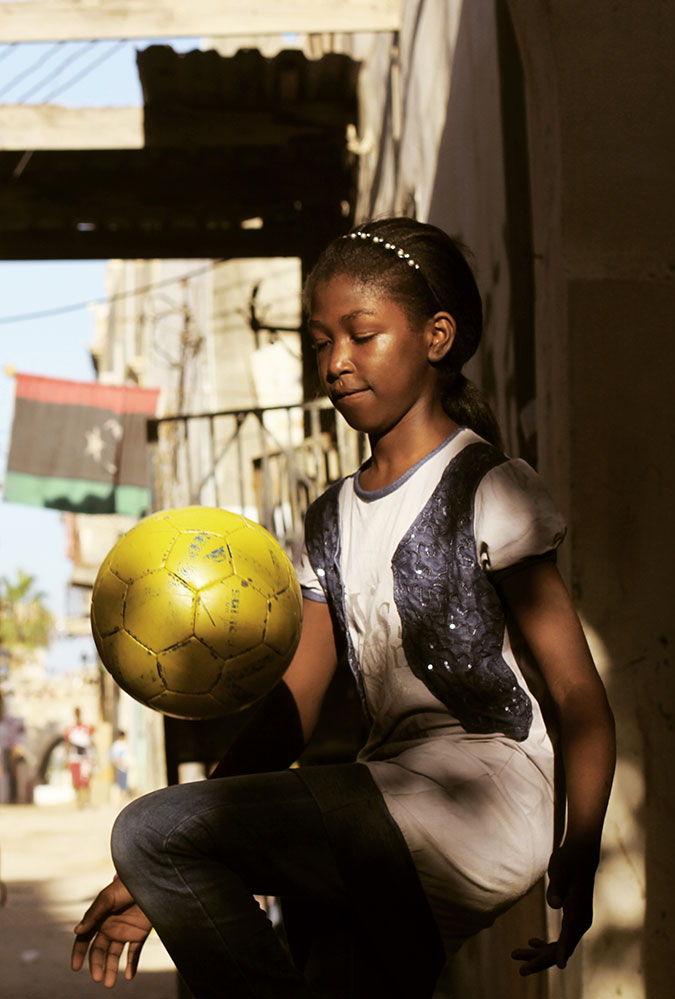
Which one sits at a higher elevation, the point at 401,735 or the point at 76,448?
the point at 401,735

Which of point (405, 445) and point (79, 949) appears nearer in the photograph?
point (79, 949)

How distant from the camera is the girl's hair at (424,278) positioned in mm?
2234

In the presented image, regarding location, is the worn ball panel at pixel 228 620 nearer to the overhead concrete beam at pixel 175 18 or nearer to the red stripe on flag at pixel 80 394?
the overhead concrete beam at pixel 175 18

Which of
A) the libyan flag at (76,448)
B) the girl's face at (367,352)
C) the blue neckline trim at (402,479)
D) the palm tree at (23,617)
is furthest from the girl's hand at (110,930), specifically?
the palm tree at (23,617)

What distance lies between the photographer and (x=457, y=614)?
6.89 feet

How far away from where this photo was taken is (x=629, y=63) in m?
3.20

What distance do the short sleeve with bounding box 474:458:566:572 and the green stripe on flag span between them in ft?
49.3

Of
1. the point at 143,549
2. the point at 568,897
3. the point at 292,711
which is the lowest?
the point at 568,897

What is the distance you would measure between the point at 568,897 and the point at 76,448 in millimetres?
15644

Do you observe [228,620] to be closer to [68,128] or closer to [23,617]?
[68,128]

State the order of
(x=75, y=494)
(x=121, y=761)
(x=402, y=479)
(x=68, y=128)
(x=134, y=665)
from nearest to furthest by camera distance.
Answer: (x=134, y=665) < (x=402, y=479) < (x=68, y=128) < (x=75, y=494) < (x=121, y=761)

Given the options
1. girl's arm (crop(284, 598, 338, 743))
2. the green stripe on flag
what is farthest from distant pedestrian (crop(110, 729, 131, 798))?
girl's arm (crop(284, 598, 338, 743))

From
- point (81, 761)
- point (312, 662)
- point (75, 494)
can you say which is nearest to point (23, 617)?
point (81, 761)

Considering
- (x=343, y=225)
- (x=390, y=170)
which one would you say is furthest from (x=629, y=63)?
(x=343, y=225)
